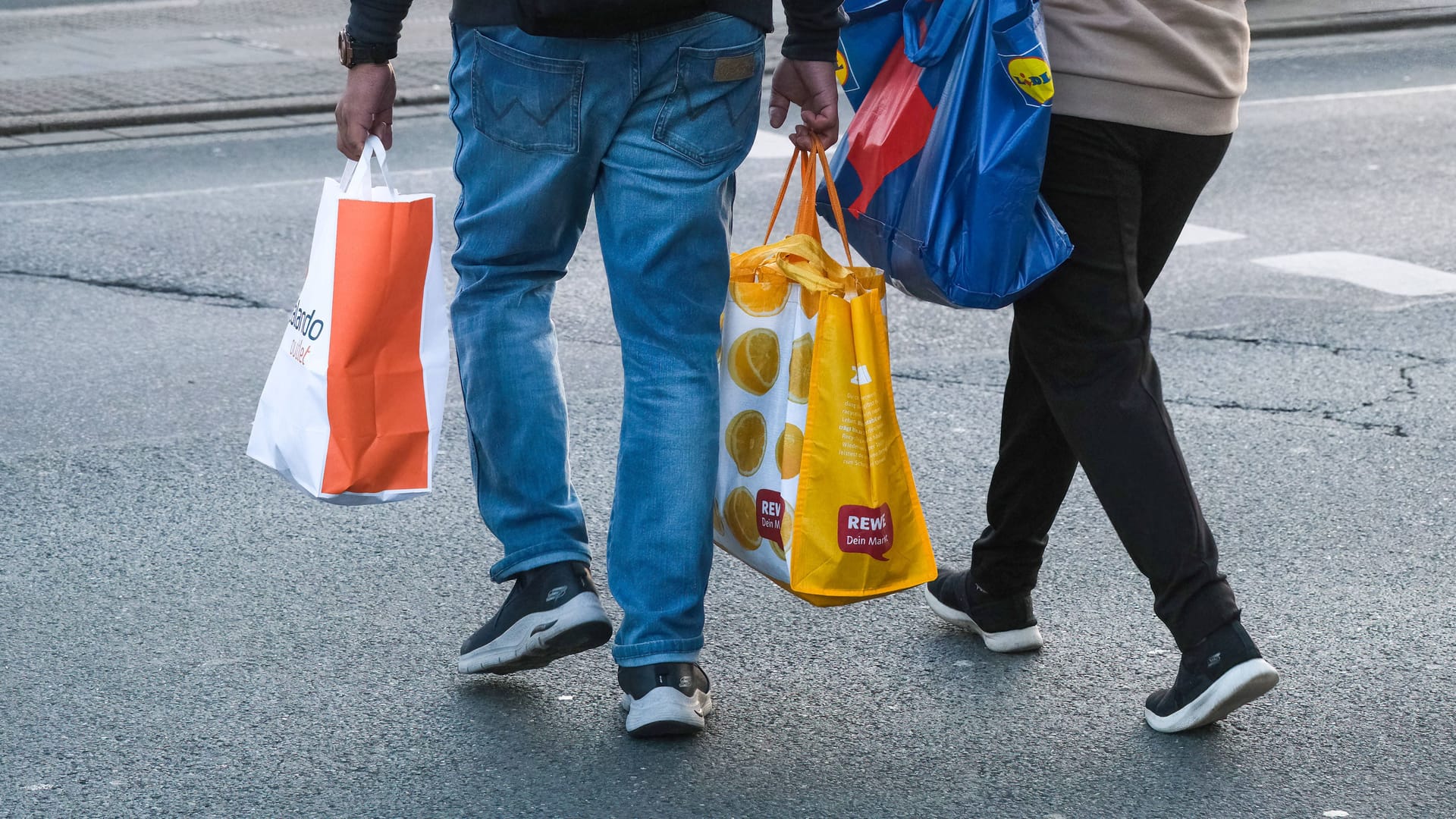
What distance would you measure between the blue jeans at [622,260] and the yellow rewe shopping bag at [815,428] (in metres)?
0.06

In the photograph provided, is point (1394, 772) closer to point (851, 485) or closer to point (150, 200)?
point (851, 485)

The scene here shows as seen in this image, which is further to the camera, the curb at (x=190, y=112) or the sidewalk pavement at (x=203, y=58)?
the sidewalk pavement at (x=203, y=58)

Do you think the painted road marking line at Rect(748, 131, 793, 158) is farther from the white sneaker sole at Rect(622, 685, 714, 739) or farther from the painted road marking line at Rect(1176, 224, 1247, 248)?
the white sneaker sole at Rect(622, 685, 714, 739)

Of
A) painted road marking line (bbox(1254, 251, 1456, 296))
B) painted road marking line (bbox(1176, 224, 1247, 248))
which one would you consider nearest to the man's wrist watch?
painted road marking line (bbox(1254, 251, 1456, 296))

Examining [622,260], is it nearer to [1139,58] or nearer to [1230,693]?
[1139,58]

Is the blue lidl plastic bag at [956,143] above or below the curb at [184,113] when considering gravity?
above

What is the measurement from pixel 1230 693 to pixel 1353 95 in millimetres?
8581

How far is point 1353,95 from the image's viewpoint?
10.5m

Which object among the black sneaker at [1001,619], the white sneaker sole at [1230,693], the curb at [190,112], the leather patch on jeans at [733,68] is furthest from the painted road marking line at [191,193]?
the white sneaker sole at [1230,693]

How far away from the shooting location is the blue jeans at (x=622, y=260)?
2.74m

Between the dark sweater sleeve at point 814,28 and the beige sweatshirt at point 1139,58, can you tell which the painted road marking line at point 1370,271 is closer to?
the beige sweatshirt at point 1139,58

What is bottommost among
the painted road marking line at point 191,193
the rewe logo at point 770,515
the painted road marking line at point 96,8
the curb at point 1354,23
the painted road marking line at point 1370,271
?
the painted road marking line at point 96,8

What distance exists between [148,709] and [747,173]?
571 cm

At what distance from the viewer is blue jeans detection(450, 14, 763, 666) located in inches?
108
